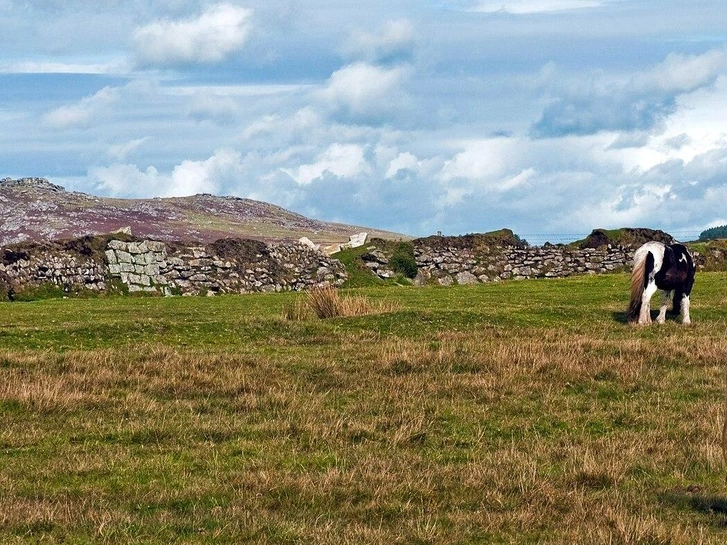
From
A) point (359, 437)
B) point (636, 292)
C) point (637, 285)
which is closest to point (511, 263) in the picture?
point (637, 285)

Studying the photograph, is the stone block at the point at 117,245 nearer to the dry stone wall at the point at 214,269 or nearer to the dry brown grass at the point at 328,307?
the dry stone wall at the point at 214,269

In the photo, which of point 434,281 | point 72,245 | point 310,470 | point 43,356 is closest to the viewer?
point 310,470

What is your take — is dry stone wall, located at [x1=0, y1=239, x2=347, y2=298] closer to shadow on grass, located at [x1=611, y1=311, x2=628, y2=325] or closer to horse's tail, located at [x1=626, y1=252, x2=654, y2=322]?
shadow on grass, located at [x1=611, y1=311, x2=628, y2=325]

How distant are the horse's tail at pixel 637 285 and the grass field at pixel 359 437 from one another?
2.56 m

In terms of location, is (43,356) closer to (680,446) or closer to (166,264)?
(680,446)

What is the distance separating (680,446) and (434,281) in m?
45.3

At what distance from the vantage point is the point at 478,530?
27.3 feet

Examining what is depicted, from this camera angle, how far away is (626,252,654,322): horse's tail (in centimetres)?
2603

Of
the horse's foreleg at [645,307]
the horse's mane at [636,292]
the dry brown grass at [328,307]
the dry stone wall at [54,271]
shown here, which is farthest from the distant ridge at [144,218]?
the horse's foreleg at [645,307]

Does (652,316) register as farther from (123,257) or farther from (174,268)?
(123,257)

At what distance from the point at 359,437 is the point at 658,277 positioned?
56.1 feet

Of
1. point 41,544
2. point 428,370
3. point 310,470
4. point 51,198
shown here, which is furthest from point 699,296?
point 51,198

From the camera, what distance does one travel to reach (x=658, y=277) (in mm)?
26844

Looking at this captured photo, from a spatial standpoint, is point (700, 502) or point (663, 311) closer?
point (700, 502)
